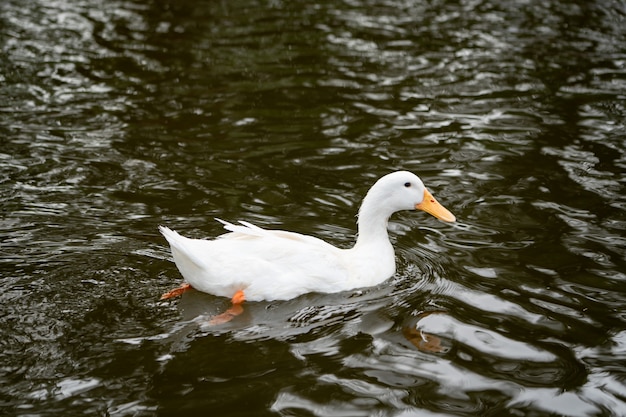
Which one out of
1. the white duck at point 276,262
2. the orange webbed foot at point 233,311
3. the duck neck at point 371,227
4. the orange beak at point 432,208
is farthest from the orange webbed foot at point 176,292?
the orange beak at point 432,208

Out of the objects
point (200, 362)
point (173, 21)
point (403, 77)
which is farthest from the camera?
point (173, 21)

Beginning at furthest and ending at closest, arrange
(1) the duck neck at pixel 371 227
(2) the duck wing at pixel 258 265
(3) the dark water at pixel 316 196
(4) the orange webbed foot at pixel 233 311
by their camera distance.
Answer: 1. (1) the duck neck at pixel 371 227
2. (2) the duck wing at pixel 258 265
3. (4) the orange webbed foot at pixel 233 311
4. (3) the dark water at pixel 316 196

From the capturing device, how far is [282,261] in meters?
6.64

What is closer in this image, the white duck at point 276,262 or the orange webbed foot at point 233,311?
the orange webbed foot at point 233,311

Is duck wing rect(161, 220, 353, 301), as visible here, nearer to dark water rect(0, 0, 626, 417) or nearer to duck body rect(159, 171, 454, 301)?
duck body rect(159, 171, 454, 301)

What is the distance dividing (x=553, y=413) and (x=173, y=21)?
11680 millimetres

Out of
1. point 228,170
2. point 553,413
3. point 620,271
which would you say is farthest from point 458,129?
point 553,413

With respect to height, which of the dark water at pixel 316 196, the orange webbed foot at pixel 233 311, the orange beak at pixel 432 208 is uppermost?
the orange beak at pixel 432 208

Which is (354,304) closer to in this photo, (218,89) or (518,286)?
(518,286)

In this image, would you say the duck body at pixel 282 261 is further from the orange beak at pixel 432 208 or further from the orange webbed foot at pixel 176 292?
the orange beak at pixel 432 208

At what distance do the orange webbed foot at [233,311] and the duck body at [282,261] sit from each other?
55 millimetres

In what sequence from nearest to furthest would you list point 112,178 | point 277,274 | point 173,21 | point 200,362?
point 200,362
point 277,274
point 112,178
point 173,21

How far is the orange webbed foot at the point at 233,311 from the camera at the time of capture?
6.32 metres

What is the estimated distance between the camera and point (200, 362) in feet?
18.6
